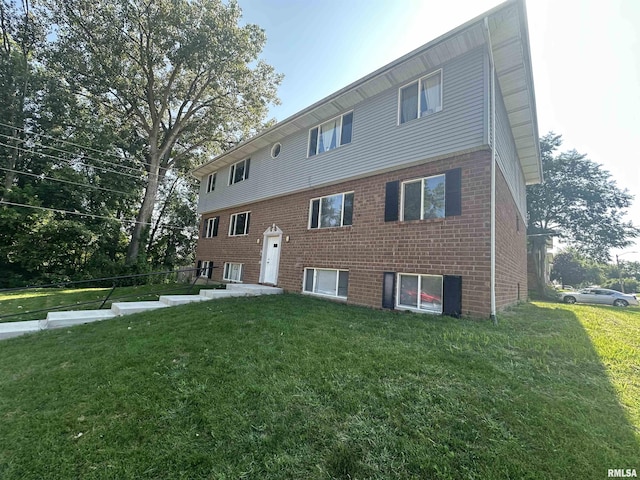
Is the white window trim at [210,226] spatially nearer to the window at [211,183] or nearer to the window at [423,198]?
the window at [211,183]

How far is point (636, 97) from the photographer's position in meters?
7.88

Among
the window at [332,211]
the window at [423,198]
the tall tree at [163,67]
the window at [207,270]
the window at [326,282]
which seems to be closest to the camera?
the window at [423,198]

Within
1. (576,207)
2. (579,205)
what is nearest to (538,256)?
(576,207)

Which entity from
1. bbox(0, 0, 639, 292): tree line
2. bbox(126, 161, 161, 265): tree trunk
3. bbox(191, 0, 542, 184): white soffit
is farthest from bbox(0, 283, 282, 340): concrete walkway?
bbox(126, 161, 161, 265): tree trunk

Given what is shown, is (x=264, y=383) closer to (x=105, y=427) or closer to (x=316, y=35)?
(x=105, y=427)

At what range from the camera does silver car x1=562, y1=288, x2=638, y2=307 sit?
16.8 metres

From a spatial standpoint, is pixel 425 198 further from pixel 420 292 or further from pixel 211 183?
pixel 211 183

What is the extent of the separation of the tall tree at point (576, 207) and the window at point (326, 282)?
2045 centimetres

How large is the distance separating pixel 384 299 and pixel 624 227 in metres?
25.7

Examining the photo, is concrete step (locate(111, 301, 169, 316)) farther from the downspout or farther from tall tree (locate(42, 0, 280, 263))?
tall tree (locate(42, 0, 280, 263))

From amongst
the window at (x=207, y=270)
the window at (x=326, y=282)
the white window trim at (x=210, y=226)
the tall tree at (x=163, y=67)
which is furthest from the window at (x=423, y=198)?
the tall tree at (x=163, y=67)

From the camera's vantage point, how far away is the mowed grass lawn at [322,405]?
7.02 ft

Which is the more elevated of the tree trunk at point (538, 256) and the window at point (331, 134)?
the window at point (331, 134)

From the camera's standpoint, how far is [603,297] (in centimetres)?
1731
